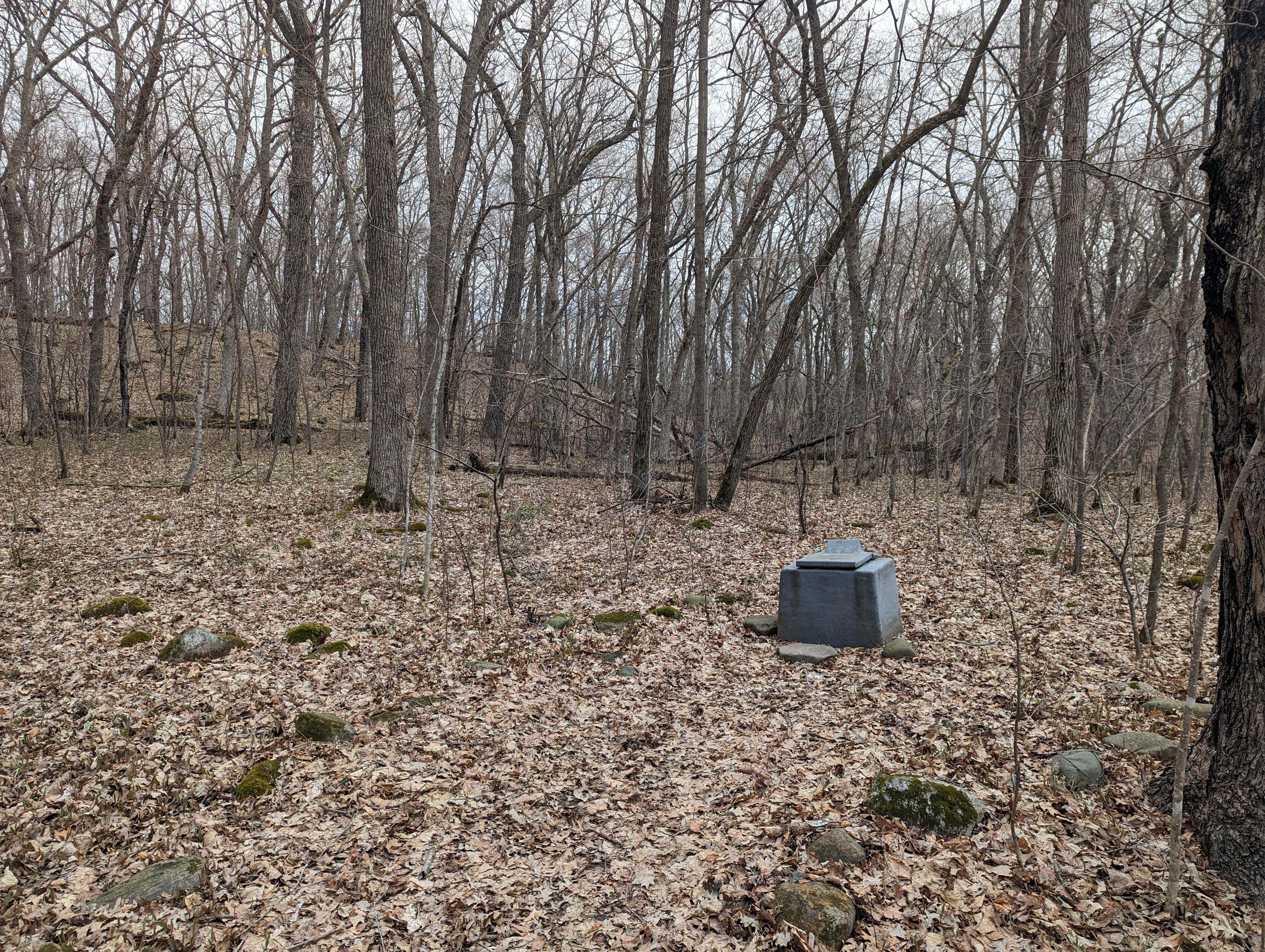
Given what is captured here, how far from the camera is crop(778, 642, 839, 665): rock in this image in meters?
5.92

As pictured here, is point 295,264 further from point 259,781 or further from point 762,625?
point 259,781

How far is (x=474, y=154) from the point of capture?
1738 cm

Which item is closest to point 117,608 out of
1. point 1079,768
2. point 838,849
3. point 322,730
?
point 322,730

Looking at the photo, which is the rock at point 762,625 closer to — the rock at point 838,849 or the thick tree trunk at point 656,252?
the rock at point 838,849

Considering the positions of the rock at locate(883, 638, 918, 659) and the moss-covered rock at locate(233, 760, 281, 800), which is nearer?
the moss-covered rock at locate(233, 760, 281, 800)

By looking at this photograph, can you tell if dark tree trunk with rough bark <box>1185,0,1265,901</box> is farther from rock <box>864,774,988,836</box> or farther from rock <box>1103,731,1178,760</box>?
rock <box>864,774,988,836</box>

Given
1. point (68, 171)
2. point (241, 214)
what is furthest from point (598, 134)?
point (68, 171)

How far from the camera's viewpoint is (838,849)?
130 inches

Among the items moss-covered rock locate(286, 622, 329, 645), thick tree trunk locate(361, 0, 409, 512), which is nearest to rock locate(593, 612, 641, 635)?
moss-covered rock locate(286, 622, 329, 645)

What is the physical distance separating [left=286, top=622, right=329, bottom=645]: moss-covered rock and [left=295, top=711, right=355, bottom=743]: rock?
1.45 meters

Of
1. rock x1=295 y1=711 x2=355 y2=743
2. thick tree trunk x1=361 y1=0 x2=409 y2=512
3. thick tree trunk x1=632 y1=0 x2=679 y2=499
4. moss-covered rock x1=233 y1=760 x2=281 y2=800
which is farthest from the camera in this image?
thick tree trunk x1=632 y1=0 x2=679 y2=499

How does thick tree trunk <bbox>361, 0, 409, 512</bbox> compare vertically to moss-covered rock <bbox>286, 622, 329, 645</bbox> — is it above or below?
above

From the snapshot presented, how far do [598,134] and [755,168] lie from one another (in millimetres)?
4055

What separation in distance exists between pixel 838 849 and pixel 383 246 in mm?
9300
